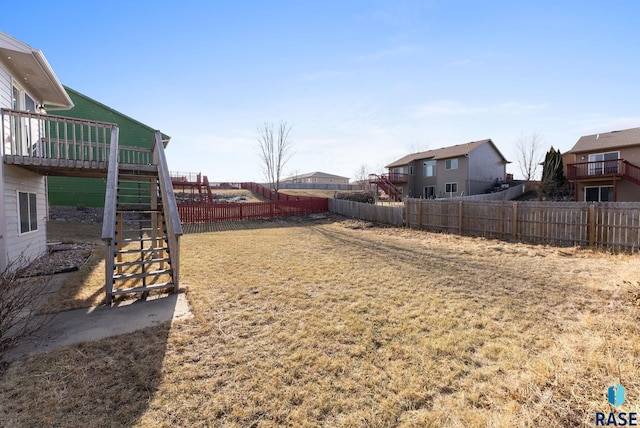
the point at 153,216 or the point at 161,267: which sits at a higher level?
the point at 153,216

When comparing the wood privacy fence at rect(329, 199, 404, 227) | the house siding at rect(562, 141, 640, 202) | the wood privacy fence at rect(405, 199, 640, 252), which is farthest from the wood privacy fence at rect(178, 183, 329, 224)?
Answer: the house siding at rect(562, 141, 640, 202)

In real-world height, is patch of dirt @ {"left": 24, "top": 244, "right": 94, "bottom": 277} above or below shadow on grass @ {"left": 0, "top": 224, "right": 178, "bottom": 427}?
above

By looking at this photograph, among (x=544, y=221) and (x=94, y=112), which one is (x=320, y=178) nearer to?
(x=94, y=112)

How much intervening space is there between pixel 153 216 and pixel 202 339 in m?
4.71

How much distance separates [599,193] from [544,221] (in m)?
14.5

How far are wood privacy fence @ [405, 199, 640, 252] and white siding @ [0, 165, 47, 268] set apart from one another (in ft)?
47.4

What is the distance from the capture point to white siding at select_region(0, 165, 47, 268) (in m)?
6.64

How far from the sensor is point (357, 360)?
3164mm

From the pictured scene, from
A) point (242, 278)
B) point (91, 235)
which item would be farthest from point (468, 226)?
point (91, 235)

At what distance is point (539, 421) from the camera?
2.20m

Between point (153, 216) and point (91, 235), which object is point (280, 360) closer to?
point (153, 216)

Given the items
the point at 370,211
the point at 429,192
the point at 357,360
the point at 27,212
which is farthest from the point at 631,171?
the point at 27,212

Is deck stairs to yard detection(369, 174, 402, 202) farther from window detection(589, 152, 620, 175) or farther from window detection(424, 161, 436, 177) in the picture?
window detection(589, 152, 620, 175)

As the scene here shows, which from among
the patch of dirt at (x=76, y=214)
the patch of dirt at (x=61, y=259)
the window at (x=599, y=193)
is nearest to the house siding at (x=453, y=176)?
the window at (x=599, y=193)
